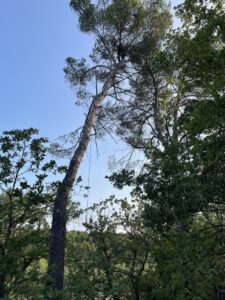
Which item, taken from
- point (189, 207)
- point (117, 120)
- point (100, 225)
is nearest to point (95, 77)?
point (117, 120)

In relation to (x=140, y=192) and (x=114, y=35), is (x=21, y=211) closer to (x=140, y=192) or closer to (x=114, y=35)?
(x=140, y=192)

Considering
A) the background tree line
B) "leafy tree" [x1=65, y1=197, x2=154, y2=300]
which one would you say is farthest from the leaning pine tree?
"leafy tree" [x1=65, y1=197, x2=154, y2=300]

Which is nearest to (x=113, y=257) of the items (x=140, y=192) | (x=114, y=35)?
(x=140, y=192)

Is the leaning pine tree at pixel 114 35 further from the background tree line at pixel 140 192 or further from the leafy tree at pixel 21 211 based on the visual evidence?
the leafy tree at pixel 21 211

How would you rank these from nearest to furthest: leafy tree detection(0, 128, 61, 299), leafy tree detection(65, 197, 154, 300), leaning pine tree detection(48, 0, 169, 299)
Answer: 1. leafy tree detection(0, 128, 61, 299)
2. leafy tree detection(65, 197, 154, 300)
3. leaning pine tree detection(48, 0, 169, 299)

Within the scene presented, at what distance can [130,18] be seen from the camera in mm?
10828

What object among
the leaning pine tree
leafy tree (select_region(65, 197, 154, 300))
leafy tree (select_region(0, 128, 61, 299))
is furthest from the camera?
the leaning pine tree

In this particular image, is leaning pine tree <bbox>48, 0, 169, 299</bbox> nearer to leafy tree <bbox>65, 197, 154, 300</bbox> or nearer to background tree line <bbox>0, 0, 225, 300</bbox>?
background tree line <bbox>0, 0, 225, 300</bbox>

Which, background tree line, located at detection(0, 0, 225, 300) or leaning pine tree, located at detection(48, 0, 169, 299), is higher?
leaning pine tree, located at detection(48, 0, 169, 299)

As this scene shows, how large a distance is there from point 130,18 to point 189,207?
7.19 m

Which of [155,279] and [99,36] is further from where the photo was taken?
[99,36]

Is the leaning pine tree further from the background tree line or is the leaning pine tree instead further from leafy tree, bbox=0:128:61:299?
leafy tree, bbox=0:128:61:299

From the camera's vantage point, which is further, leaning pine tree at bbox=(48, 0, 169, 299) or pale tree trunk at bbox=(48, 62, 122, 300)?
leaning pine tree at bbox=(48, 0, 169, 299)

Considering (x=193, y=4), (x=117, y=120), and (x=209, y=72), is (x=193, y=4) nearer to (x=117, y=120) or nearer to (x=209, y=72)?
(x=209, y=72)
